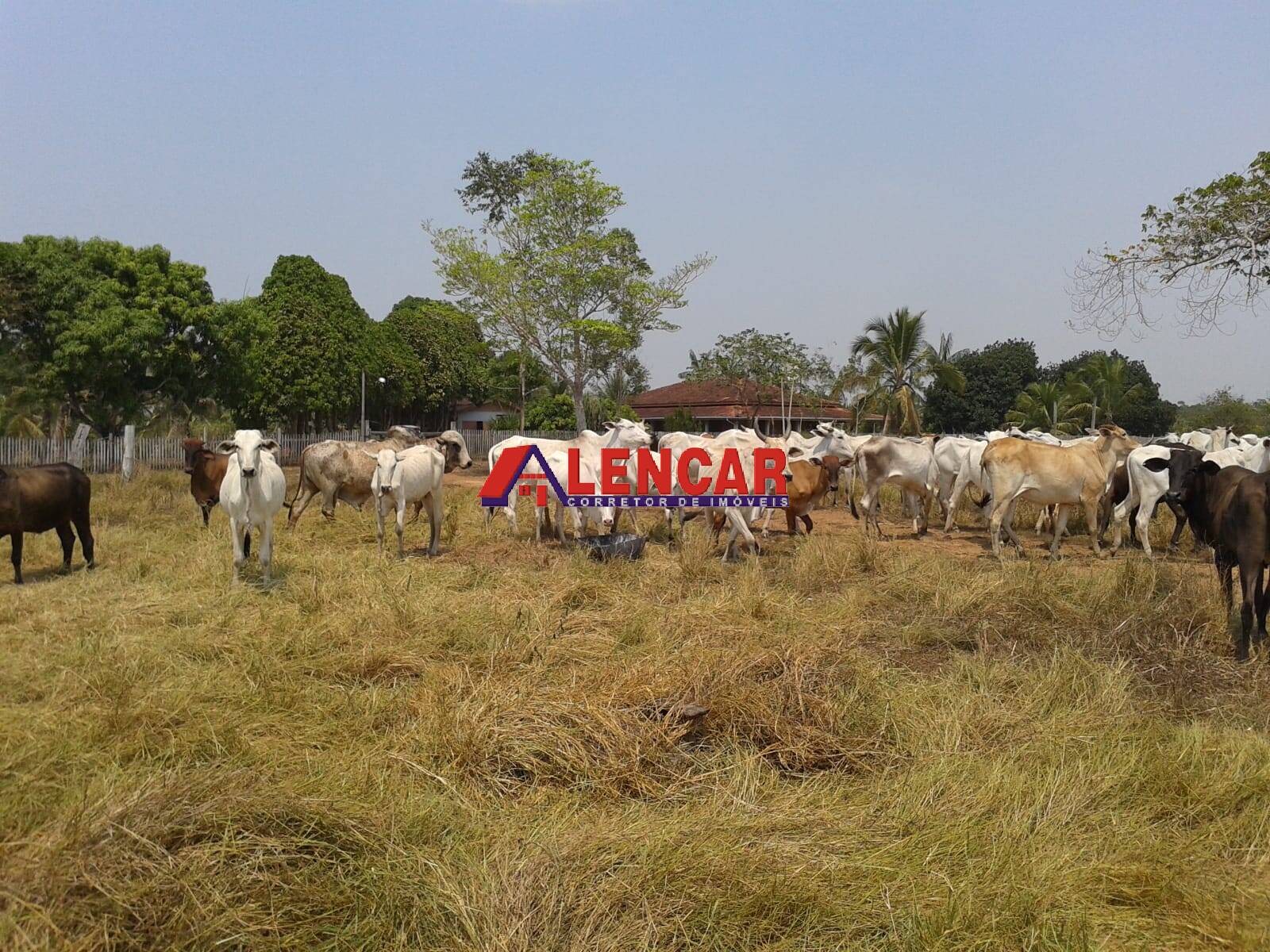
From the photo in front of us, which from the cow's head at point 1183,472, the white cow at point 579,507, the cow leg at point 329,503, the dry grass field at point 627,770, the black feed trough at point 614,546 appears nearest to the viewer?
the dry grass field at point 627,770

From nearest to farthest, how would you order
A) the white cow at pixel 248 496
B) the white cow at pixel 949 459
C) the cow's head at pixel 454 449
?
the white cow at pixel 248 496, the white cow at pixel 949 459, the cow's head at pixel 454 449

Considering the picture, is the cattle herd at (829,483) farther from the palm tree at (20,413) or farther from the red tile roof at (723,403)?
the red tile roof at (723,403)

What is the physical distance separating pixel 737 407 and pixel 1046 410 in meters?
12.9

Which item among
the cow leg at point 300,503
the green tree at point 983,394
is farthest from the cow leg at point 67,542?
the green tree at point 983,394

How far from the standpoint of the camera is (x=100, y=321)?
70.6 ft

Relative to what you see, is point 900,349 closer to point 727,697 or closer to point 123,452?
point 123,452

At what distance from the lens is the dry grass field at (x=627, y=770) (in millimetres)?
3076

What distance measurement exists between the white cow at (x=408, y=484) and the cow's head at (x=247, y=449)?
1.83 m

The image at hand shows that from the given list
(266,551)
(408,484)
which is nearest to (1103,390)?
(408,484)

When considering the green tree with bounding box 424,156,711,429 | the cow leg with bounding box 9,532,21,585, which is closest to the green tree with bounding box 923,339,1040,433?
the green tree with bounding box 424,156,711,429

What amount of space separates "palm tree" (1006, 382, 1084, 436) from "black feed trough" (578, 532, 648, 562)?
30455mm

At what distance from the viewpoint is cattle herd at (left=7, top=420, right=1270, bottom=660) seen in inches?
312

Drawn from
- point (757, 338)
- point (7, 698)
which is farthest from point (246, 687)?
point (757, 338)

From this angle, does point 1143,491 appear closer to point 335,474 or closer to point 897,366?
point 335,474
